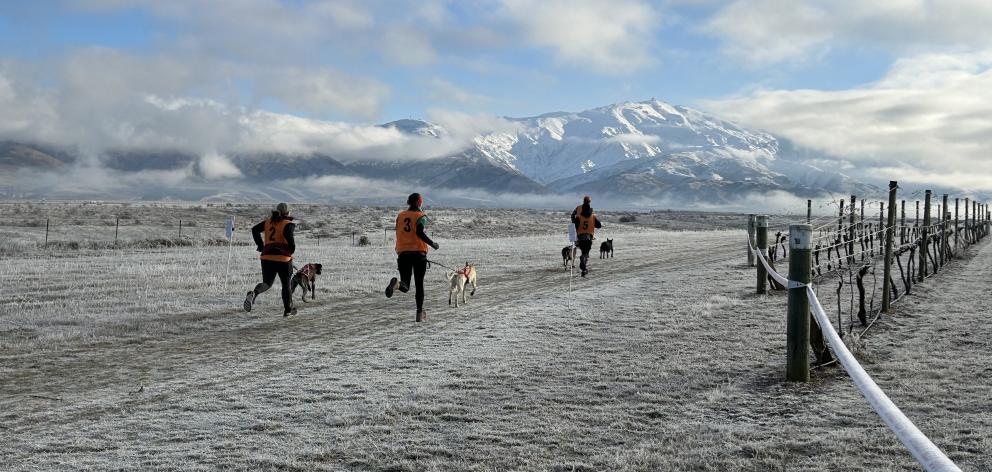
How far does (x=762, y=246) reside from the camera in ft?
49.4

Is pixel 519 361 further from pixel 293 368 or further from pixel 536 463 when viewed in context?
pixel 536 463

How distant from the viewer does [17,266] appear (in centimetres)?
2155

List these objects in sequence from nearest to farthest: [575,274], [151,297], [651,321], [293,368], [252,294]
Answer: [293,368] < [651,321] < [252,294] < [151,297] < [575,274]

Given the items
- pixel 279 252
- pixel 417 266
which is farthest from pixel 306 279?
pixel 417 266

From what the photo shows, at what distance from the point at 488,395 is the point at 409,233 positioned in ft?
17.5

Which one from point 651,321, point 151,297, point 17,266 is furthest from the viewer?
point 17,266

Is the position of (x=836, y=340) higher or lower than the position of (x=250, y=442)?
higher

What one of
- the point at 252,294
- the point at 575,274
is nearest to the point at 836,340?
the point at 252,294

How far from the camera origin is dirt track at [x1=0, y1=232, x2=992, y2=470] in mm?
5203

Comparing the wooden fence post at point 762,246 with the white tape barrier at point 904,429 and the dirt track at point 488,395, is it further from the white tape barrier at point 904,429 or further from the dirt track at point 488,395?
the white tape barrier at point 904,429

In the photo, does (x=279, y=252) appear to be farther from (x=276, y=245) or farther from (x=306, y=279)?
(x=306, y=279)

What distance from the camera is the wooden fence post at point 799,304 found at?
6605 mm

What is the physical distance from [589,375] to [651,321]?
3.94 metres

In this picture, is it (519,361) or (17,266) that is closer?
(519,361)
